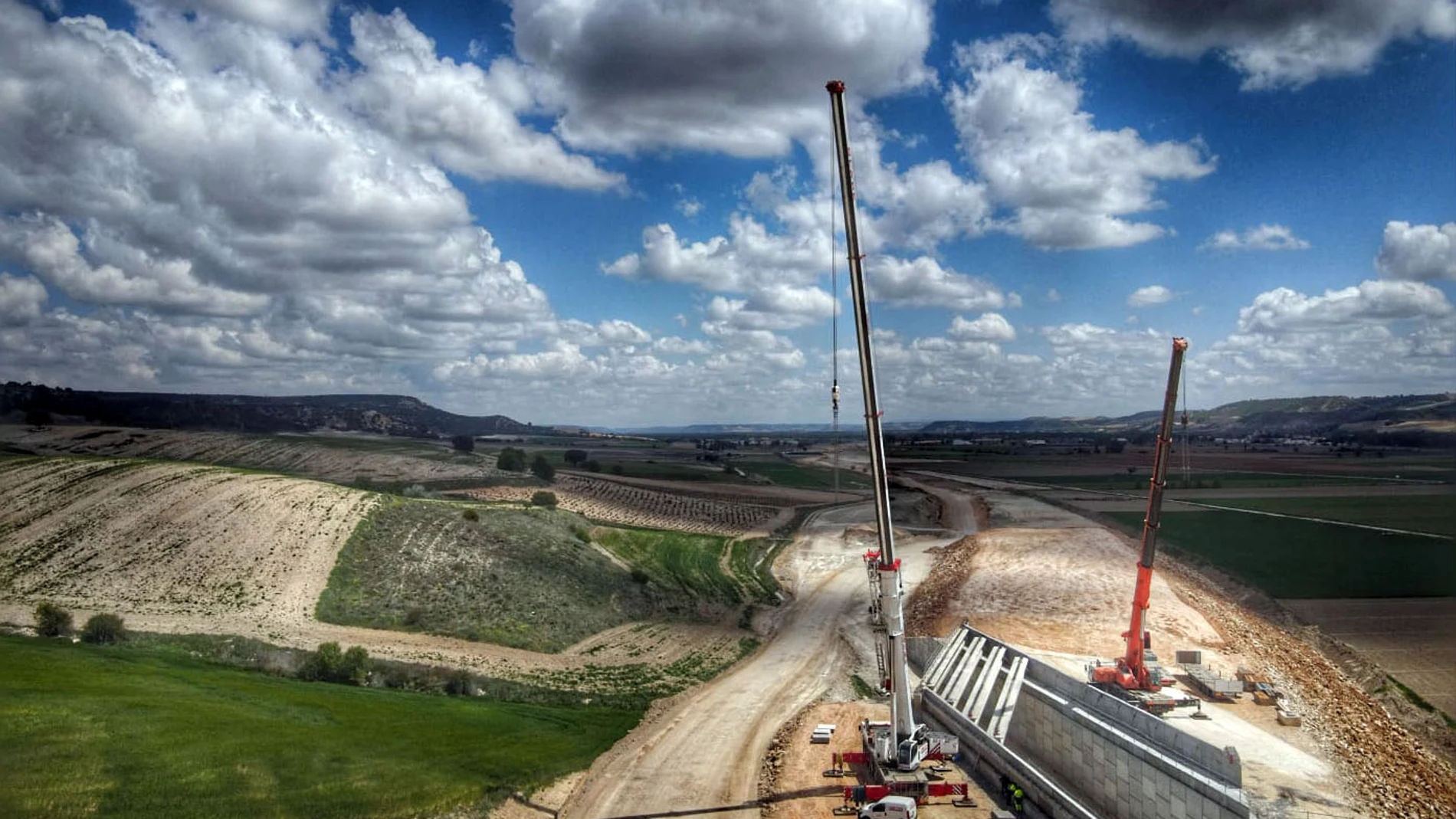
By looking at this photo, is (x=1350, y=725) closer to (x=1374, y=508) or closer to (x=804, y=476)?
(x=1374, y=508)

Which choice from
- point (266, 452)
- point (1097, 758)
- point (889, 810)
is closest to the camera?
point (889, 810)

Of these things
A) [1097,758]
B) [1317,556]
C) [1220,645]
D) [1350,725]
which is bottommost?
[1350,725]

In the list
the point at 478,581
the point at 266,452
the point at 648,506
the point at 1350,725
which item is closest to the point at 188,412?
the point at 266,452

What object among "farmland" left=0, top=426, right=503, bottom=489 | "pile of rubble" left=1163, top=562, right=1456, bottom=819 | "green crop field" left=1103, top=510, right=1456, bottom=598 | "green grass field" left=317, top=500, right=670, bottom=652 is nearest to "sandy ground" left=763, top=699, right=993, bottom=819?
"pile of rubble" left=1163, top=562, right=1456, bottom=819

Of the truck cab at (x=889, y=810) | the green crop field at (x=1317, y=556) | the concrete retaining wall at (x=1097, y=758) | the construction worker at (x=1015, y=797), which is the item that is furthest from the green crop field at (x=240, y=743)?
the green crop field at (x=1317, y=556)

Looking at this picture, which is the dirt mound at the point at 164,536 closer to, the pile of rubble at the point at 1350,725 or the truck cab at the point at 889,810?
the truck cab at the point at 889,810

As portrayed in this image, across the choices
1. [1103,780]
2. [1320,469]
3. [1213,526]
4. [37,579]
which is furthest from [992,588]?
[1320,469]

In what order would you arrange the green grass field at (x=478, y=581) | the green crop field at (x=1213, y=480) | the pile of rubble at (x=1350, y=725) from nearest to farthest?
the pile of rubble at (x=1350, y=725), the green grass field at (x=478, y=581), the green crop field at (x=1213, y=480)
